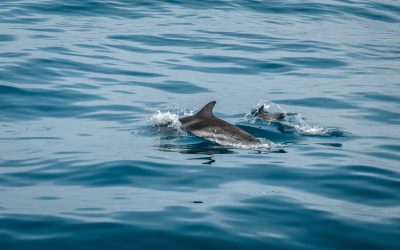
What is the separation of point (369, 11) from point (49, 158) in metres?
25.5

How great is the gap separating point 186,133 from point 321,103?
4.87 meters

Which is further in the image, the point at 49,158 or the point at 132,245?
the point at 49,158

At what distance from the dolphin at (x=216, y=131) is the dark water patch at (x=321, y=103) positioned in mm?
4069

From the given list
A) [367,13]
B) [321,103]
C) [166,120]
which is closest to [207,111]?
[166,120]

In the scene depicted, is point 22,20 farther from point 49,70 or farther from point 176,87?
point 176,87

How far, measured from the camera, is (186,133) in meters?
14.1

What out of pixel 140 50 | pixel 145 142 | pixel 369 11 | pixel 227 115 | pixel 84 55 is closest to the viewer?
pixel 145 142

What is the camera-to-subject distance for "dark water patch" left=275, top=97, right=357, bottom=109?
1744cm

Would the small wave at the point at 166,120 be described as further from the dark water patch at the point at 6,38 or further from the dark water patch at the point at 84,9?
the dark water patch at the point at 84,9

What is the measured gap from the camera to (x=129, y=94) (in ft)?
58.5

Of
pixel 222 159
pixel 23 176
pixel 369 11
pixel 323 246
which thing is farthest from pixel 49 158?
pixel 369 11

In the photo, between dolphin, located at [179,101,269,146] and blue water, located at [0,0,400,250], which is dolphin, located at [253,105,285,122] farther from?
dolphin, located at [179,101,269,146]

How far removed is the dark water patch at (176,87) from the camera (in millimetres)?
18438

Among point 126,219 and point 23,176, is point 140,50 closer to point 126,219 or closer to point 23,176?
point 23,176
